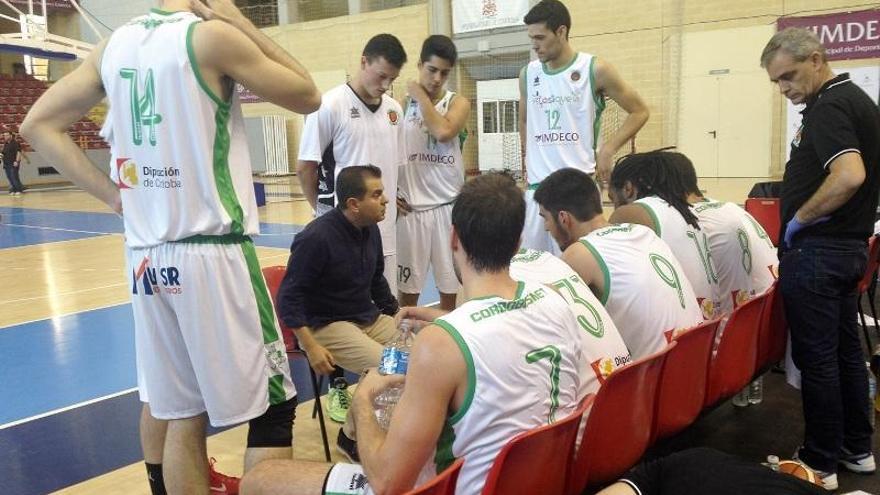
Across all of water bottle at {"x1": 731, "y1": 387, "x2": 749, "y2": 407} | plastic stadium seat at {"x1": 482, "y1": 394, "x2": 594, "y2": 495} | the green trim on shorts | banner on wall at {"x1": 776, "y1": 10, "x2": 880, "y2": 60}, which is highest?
banner on wall at {"x1": 776, "y1": 10, "x2": 880, "y2": 60}

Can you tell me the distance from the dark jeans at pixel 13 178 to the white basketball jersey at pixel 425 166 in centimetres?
1981

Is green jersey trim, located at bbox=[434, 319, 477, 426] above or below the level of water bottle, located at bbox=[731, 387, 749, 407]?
above

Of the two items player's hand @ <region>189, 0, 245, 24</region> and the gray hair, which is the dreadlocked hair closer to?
the gray hair

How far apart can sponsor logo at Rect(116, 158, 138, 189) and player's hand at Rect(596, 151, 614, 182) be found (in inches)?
98.4

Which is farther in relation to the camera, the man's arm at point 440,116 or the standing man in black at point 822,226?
the man's arm at point 440,116

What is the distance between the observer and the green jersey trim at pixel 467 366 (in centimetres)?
160

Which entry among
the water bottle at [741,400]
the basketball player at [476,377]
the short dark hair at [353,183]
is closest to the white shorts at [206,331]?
the basketball player at [476,377]

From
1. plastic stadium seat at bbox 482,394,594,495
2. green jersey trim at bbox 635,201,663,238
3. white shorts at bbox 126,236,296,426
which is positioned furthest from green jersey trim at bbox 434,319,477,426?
green jersey trim at bbox 635,201,663,238

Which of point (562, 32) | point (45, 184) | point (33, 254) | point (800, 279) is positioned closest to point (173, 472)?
point (800, 279)

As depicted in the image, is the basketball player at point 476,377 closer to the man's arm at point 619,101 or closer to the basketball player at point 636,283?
the basketball player at point 636,283

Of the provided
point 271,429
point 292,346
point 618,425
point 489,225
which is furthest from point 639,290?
point 292,346

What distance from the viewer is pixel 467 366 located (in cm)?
160

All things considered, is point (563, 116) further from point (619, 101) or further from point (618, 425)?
point (618, 425)

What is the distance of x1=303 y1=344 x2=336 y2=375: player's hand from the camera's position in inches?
125
